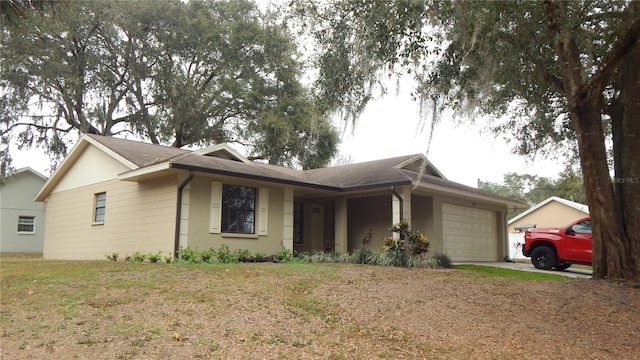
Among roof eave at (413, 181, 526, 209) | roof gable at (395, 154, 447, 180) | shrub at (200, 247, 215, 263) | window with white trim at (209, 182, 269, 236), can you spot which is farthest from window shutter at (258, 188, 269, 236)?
roof gable at (395, 154, 447, 180)

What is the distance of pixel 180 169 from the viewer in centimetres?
1258

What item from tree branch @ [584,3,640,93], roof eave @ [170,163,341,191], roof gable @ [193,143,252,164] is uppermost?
tree branch @ [584,3,640,93]

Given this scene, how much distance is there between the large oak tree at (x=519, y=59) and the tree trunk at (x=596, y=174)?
0.02 m

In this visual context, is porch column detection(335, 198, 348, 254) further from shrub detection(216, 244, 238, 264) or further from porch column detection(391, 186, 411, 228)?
shrub detection(216, 244, 238, 264)

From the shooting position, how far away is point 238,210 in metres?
14.4

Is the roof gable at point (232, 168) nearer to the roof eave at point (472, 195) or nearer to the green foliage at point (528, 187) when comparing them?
the roof eave at point (472, 195)

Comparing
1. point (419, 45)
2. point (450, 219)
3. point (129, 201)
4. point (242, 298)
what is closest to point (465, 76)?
point (419, 45)

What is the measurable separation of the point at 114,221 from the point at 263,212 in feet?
14.9

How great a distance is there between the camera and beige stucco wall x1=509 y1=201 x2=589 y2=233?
31.7m

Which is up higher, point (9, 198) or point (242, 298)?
point (9, 198)

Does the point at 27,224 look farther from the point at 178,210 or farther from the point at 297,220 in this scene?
the point at 178,210

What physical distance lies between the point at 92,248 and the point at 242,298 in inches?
408

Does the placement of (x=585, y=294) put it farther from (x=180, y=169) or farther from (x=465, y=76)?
(x=180, y=169)

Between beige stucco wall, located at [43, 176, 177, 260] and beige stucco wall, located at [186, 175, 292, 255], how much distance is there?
54 cm
